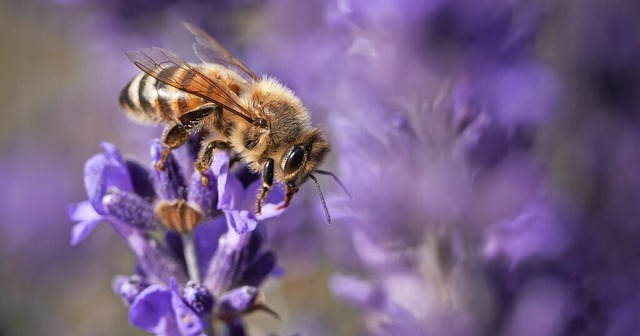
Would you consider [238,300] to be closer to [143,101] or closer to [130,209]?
[130,209]

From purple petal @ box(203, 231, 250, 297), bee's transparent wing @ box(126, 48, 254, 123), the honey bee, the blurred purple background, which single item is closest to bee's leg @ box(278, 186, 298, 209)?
the honey bee

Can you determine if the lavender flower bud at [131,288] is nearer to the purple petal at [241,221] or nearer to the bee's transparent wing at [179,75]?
the purple petal at [241,221]

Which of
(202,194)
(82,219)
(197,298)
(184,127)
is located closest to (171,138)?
(184,127)

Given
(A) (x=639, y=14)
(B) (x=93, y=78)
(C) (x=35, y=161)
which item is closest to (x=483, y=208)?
(A) (x=639, y=14)

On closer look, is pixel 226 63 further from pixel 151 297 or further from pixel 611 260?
pixel 611 260

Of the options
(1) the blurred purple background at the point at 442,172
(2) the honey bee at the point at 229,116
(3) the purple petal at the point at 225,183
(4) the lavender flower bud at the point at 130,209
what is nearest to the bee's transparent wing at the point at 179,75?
(2) the honey bee at the point at 229,116
